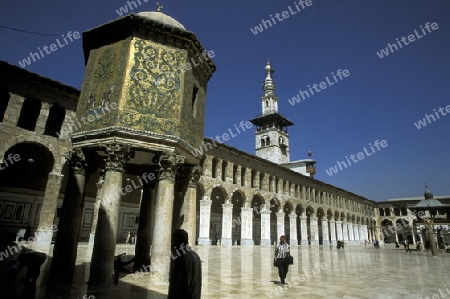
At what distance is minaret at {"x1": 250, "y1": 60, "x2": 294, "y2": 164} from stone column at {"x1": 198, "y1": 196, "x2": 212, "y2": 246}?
1084 inches

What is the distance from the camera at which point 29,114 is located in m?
16.0

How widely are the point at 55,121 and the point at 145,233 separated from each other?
1184cm

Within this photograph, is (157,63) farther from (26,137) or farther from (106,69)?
(26,137)

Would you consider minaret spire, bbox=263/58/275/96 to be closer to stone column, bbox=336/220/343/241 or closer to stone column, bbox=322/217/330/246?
stone column, bbox=322/217/330/246

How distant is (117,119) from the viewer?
6.40 metres

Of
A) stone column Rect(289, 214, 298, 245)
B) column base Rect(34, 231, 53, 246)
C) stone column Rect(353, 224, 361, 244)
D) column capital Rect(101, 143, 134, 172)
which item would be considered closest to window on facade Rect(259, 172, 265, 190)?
stone column Rect(289, 214, 298, 245)

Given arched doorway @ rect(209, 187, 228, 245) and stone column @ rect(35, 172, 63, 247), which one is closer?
stone column @ rect(35, 172, 63, 247)

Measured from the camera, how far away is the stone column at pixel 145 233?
27.2ft

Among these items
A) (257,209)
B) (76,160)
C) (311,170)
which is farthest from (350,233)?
(76,160)

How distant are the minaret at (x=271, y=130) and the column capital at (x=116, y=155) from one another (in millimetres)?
42446

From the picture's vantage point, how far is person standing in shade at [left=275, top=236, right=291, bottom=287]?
6.88 metres

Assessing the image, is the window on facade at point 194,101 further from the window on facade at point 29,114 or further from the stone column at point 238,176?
the stone column at point 238,176

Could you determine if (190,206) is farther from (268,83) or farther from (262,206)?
(268,83)

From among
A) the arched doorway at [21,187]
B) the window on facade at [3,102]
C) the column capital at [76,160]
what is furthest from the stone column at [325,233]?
the column capital at [76,160]
